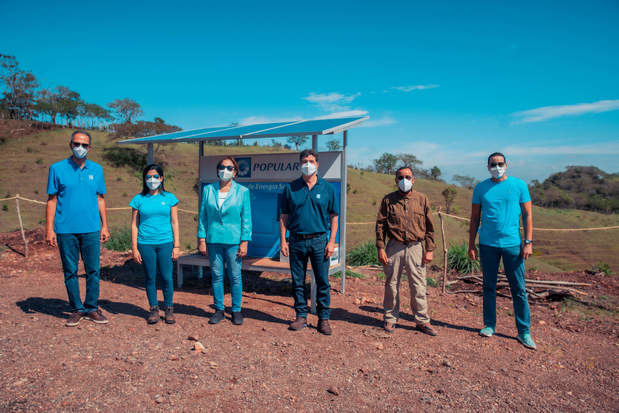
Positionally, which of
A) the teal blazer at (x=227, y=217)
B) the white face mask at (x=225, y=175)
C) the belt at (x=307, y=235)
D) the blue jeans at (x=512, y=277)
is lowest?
the blue jeans at (x=512, y=277)

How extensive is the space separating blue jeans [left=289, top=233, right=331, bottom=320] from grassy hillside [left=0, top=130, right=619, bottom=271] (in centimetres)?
488

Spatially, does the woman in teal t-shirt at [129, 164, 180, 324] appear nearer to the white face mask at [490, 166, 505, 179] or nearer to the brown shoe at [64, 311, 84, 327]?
the brown shoe at [64, 311, 84, 327]

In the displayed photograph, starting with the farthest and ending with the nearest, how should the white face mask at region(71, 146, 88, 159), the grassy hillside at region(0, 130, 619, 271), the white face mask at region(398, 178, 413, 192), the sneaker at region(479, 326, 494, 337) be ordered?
the grassy hillside at region(0, 130, 619, 271), the sneaker at region(479, 326, 494, 337), the white face mask at region(398, 178, 413, 192), the white face mask at region(71, 146, 88, 159)

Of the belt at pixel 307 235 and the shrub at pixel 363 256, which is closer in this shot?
the belt at pixel 307 235

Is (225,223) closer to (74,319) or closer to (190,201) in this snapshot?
(74,319)

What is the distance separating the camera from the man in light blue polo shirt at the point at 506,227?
13.6 feet

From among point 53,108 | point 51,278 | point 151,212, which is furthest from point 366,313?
point 53,108

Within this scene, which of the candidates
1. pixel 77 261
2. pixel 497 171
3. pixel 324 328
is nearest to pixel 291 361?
pixel 324 328

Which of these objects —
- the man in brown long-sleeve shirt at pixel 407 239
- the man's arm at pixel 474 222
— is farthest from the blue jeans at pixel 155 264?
the man's arm at pixel 474 222

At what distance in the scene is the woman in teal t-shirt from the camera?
4.38 meters

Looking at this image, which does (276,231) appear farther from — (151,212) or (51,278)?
(51,278)

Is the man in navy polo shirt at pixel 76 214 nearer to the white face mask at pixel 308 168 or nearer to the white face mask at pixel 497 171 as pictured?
the white face mask at pixel 308 168

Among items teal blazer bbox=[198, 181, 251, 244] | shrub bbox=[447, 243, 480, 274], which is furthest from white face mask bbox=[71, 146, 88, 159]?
shrub bbox=[447, 243, 480, 274]

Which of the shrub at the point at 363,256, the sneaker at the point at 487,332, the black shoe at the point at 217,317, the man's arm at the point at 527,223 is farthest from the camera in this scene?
the shrub at the point at 363,256
